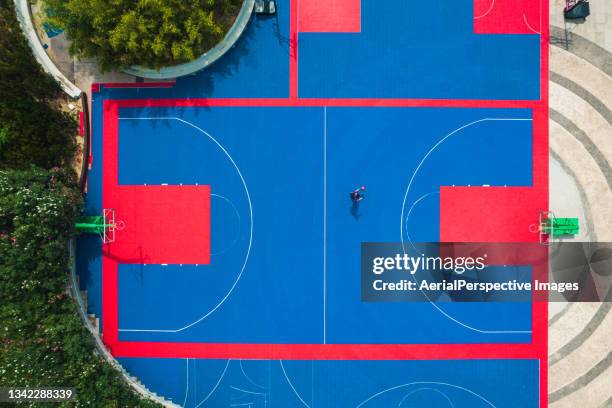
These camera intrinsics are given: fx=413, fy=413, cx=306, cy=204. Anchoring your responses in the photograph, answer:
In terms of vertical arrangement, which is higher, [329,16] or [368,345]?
[329,16]

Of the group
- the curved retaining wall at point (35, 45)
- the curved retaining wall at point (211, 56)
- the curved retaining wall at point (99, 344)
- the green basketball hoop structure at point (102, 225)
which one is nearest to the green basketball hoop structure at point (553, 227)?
the curved retaining wall at point (211, 56)

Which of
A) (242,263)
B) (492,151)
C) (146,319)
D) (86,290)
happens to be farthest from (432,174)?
(86,290)

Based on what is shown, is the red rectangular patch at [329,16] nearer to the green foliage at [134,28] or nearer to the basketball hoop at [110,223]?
the green foliage at [134,28]

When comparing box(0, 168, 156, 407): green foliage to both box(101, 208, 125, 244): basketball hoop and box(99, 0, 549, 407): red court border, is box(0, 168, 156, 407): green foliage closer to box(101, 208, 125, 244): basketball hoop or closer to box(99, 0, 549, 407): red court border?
box(101, 208, 125, 244): basketball hoop

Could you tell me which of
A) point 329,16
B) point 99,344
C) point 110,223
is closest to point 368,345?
point 99,344

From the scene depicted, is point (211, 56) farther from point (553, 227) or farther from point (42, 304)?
point (553, 227)
